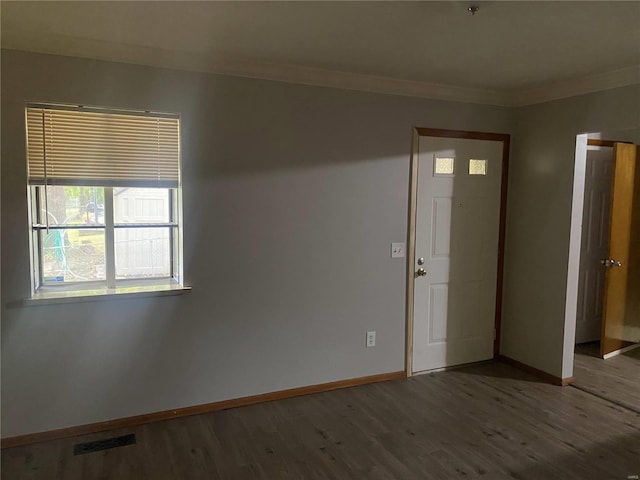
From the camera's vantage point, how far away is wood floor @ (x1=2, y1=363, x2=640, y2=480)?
2.58 m

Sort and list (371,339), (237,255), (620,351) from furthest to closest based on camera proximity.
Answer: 1. (620,351)
2. (371,339)
3. (237,255)

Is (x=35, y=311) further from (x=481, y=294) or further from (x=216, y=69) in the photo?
(x=481, y=294)

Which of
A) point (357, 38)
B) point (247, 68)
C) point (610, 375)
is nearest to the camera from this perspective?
point (357, 38)

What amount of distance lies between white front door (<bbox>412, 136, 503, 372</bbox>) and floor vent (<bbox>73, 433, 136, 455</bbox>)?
227 cm

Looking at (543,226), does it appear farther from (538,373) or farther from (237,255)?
(237,255)

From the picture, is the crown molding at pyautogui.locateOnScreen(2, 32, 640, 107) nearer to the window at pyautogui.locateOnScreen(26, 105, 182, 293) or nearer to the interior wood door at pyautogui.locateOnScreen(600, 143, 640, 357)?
the window at pyautogui.locateOnScreen(26, 105, 182, 293)

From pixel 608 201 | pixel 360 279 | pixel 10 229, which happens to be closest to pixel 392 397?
pixel 360 279

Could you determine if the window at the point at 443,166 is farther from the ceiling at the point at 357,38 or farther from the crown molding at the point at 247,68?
the ceiling at the point at 357,38

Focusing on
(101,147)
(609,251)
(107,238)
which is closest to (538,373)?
(609,251)

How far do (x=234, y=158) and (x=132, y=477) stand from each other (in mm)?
1989

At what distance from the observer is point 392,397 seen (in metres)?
3.52

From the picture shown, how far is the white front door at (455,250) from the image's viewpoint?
3867 mm

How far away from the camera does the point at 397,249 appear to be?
12.4ft

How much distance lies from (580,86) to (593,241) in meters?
1.91
